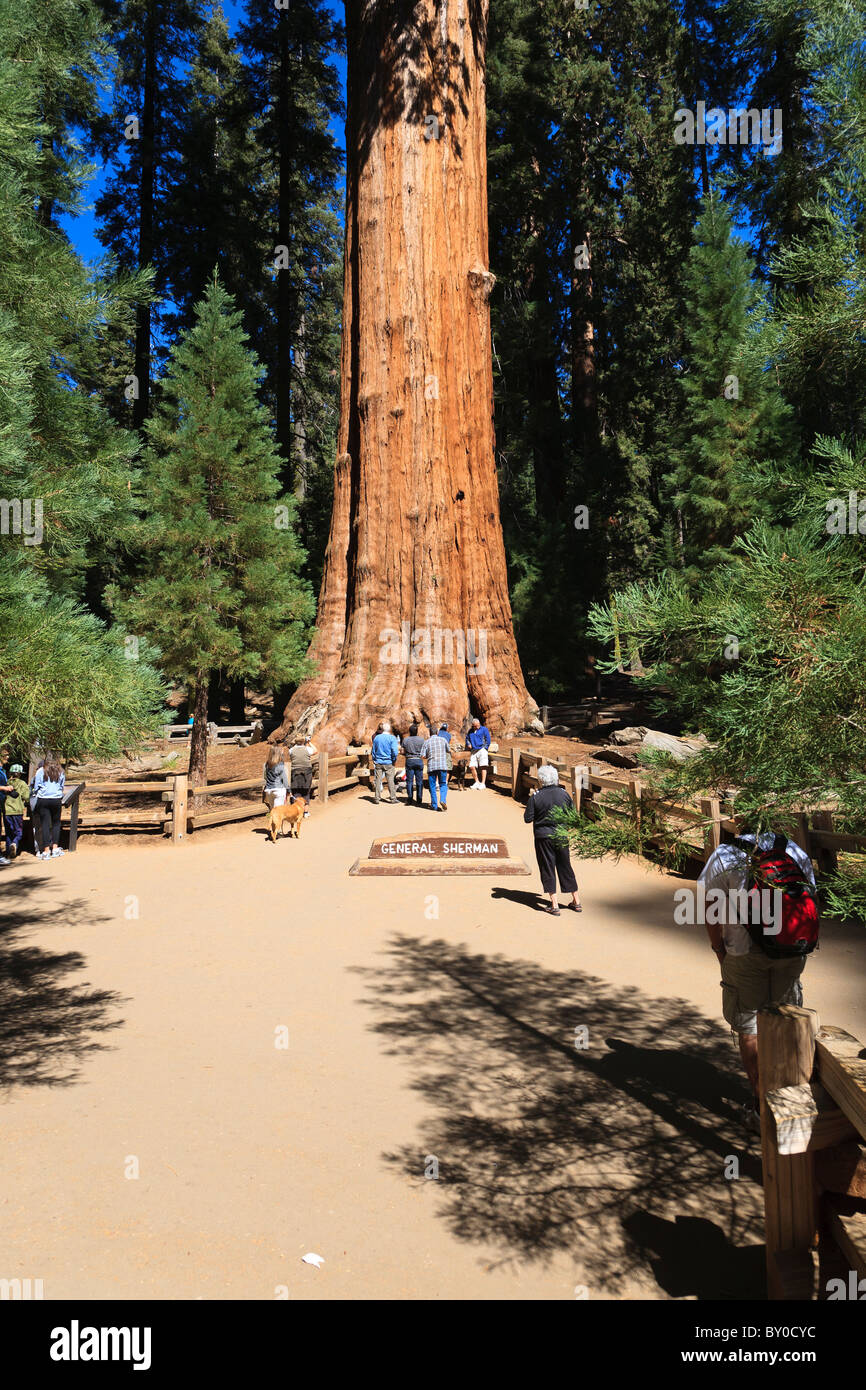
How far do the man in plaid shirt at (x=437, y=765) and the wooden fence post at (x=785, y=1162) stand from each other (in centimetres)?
1180

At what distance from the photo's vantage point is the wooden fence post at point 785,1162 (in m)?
3.38

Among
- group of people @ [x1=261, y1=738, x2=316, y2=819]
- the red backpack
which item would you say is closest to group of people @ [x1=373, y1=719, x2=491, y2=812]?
group of people @ [x1=261, y1=738, x2=316, y2=819]

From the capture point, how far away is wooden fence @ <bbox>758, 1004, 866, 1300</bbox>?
3312 mm

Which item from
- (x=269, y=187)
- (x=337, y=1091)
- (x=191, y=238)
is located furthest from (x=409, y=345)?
(x=269, y=187)

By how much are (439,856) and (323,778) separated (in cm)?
548

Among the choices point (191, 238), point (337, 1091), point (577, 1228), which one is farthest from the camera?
point (191, 238)

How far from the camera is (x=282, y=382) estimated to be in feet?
99.0

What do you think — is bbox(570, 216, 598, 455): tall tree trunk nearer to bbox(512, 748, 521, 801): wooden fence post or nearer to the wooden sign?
bbox(512, 748, 521, 801): wooden fence post

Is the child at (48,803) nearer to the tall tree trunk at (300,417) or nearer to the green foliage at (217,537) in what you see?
the green foliage at (217,537)

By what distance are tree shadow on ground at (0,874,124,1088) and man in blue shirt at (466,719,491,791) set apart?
9.66 metres

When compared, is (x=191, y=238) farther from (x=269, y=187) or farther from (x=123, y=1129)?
(x=123, y=1129)

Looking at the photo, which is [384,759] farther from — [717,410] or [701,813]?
[717,410]

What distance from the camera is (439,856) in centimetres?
1150

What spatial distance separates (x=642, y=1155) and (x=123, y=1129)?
2.82 m
